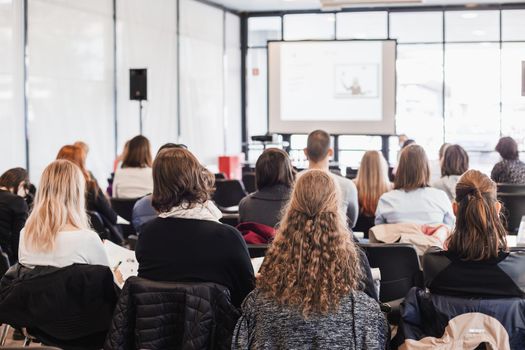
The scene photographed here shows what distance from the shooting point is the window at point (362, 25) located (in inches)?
576

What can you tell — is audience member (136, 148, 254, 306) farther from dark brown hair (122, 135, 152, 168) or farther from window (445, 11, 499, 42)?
window (445, 11, 499, 42)

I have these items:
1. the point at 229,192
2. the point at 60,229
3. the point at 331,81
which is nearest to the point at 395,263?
the point at 60,229

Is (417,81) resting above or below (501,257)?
above

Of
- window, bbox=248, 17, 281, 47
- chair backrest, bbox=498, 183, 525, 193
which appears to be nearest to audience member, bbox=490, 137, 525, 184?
chair backrest, bbox=498, 183, 525, 193

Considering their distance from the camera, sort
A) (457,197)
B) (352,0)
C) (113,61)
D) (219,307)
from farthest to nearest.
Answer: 1. (113,61)
2. (352,0)
3. (457,197)
4. (219,307)

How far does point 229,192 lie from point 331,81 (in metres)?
4.88

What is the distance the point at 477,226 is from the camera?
273 centimetres

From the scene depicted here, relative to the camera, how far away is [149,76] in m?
11.5

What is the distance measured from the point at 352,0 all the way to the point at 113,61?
3448mm

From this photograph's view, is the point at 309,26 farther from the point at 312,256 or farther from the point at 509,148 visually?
the point at 312,256

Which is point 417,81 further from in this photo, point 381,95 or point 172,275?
point 172,275

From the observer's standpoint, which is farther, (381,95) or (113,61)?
(381,95)

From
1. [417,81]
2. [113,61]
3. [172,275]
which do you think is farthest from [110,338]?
[417,81]

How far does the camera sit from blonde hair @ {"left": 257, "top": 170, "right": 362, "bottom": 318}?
7.92ft
